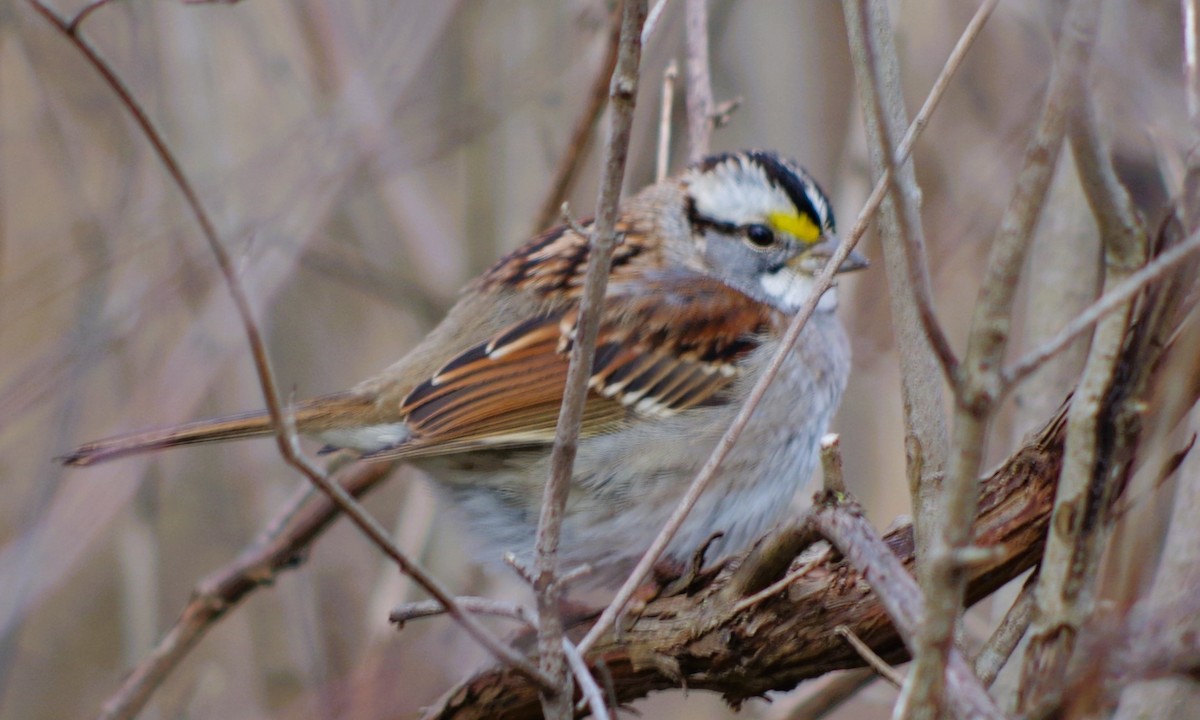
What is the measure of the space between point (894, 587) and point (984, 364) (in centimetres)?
36

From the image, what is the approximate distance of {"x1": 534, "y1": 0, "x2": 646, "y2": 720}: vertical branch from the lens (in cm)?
134

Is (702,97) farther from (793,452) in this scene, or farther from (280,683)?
(280,683)

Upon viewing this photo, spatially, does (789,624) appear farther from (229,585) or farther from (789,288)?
(229,585)

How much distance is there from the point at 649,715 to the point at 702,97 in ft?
7.13

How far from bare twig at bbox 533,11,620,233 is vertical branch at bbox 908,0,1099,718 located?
1.60m

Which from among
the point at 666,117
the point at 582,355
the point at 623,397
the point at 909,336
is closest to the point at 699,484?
the point at 582,355

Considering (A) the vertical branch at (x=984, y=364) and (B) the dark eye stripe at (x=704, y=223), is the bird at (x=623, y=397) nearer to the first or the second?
(B) the dark eye stripe at (x=704, y=223)

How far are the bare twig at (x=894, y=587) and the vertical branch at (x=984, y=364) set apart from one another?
3 cm

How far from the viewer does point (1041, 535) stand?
1.75 m

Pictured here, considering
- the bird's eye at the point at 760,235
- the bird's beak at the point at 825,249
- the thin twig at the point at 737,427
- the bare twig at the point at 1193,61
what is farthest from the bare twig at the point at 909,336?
the bird's eye at the point at 760,235

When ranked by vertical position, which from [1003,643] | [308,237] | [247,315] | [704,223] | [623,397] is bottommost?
[1003,643]

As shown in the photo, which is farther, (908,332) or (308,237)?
(308,237)

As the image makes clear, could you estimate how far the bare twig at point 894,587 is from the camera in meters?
1.19

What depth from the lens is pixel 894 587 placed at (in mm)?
1332
